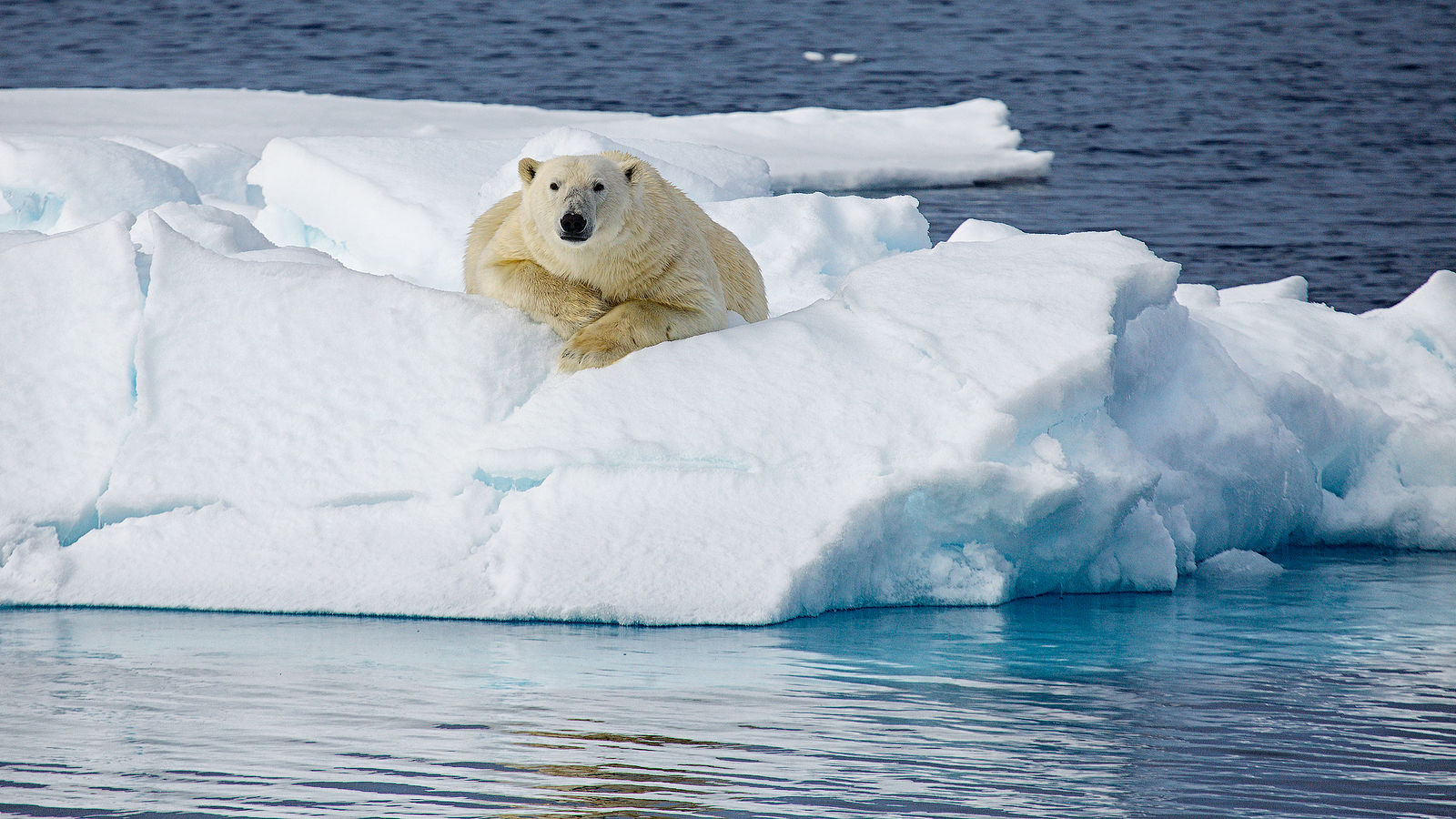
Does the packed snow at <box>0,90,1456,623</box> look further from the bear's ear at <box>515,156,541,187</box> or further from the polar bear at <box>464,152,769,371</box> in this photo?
the bear's ear at <box>515,156,541,187</box>

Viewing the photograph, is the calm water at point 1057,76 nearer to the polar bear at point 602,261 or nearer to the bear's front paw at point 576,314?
the polar bear at point 602,261

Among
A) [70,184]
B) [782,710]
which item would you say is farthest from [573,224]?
[70,184]

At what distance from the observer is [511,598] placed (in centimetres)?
432

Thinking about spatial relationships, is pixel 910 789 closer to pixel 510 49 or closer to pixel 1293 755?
pixel 1293 755

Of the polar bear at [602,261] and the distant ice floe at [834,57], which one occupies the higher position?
the polar bear at [602,261]

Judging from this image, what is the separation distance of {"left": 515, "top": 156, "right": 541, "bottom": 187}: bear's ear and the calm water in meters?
7.51

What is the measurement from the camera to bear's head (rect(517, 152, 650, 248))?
4660 mm

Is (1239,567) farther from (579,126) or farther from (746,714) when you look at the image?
(579,126)

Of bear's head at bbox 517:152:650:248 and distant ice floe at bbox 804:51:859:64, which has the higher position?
bear's head at bbox 517:152:650:248

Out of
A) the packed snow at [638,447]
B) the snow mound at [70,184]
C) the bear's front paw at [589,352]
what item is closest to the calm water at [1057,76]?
the snow mound at [70,184]

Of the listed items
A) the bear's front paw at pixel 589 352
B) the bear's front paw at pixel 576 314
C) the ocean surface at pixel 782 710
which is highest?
the bear's front paw at pixel 576 314

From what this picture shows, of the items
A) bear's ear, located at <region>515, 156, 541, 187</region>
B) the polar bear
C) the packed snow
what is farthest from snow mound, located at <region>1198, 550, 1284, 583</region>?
bear's ear, located at <region>515, 156, 541, 187</region>

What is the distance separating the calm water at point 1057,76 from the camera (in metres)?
13.7

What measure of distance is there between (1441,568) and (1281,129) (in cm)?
1448
